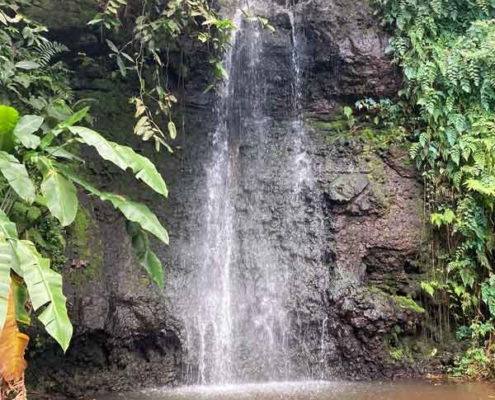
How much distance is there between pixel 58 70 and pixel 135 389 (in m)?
4.18

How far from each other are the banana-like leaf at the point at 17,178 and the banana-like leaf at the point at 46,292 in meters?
0.33

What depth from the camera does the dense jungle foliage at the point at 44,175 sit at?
2.92 metres

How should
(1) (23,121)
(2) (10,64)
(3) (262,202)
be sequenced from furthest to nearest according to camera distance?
(3) (262,202), (2) (10,64), (1) (23,121)

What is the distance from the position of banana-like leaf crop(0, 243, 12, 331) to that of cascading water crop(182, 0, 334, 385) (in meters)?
3.98

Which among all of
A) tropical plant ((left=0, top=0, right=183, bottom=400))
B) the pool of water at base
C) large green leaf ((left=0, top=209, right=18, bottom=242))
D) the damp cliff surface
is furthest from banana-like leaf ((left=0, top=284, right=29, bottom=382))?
the damp cliff surface

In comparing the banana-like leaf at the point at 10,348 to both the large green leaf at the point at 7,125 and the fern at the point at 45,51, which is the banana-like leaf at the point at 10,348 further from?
the fern at the point at 45,51

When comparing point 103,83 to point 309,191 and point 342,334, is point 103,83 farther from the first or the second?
point 342,334

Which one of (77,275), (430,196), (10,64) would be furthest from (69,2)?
(430,196)

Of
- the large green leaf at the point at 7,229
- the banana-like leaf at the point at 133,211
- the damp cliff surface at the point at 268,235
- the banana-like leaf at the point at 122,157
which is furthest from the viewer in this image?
the damp cliff surface at the point at 268,235

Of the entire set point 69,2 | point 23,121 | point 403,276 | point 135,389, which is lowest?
point 135,389

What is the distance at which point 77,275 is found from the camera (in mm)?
6254

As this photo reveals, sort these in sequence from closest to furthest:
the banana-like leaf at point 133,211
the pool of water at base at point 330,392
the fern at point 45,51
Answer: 1. the banana-like leaf at point 133,211
2. the pool of water at base at point 330,392
3. the fern at point 45,51

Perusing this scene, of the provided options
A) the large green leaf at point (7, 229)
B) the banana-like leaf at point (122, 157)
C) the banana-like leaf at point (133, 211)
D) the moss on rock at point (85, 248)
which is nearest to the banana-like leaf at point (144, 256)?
the banana-like leaf at point (133, 211)

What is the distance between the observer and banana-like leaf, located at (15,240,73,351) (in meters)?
2.82
